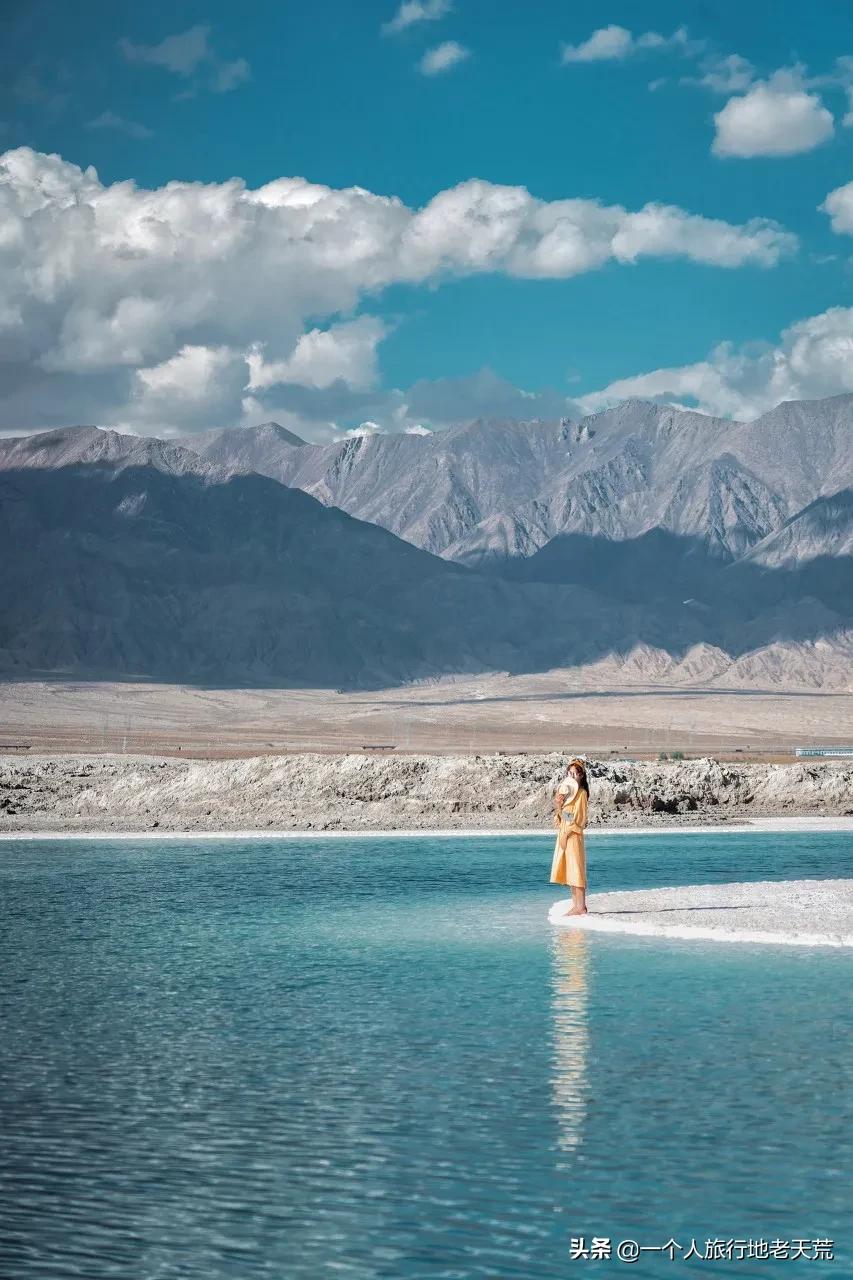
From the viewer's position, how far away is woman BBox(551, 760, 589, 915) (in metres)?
19.6

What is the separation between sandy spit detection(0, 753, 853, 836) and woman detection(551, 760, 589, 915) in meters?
20.7

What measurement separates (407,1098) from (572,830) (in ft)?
30.0

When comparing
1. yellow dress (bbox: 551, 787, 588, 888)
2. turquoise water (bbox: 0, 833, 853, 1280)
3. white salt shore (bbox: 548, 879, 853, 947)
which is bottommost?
turquoise water (bbox: 0, 833, 853, 1280)

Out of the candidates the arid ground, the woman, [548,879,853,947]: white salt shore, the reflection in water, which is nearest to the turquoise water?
the reflection in water

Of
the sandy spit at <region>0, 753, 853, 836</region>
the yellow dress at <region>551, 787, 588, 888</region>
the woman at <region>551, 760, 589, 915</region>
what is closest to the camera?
the woman at <region>551, 760, 589, 915</region>

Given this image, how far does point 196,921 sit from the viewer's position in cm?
2147

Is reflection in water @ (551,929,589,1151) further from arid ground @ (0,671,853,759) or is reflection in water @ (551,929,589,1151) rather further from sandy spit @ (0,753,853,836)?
arid ground @ (0,671,853,759)

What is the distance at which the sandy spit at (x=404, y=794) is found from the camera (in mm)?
43062

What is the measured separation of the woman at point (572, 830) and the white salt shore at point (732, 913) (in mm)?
615

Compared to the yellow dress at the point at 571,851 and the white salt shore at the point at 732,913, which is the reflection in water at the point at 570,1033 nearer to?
the yellow dress at the point at 571,851

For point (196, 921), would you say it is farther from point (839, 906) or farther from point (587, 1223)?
point (587, 1223)

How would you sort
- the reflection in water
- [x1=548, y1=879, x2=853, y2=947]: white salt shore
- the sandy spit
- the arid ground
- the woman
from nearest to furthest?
the reflection in water → [x1=548, y1=879, x2=853, y2=947]: white salt shore → the woman → the sandy spit → the arid ground

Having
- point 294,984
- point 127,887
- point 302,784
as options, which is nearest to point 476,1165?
point 294,984

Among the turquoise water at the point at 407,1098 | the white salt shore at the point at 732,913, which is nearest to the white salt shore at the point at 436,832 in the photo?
the white salt shore at the point at 732,913
